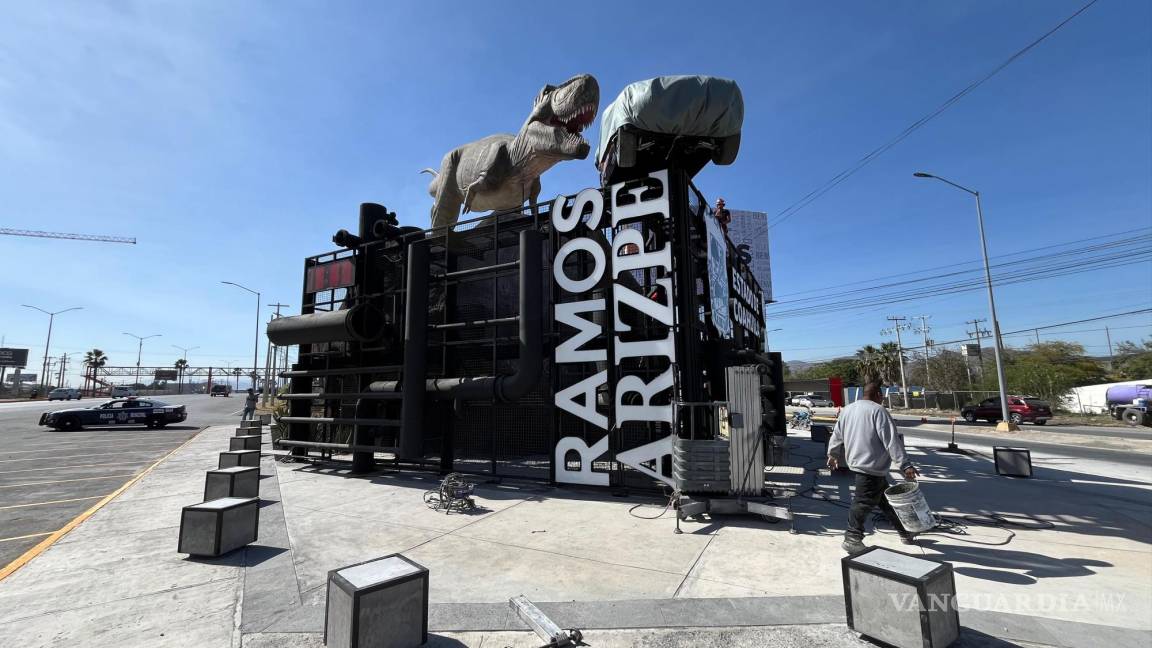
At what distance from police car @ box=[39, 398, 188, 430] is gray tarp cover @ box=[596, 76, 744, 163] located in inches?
1185

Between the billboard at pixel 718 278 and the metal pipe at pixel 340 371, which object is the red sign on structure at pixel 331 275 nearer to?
the metal pipe at pixel 340 371

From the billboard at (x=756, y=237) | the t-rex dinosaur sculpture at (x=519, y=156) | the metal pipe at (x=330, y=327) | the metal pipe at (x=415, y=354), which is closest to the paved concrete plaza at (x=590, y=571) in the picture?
the metal pipe at (x=415, y=354)

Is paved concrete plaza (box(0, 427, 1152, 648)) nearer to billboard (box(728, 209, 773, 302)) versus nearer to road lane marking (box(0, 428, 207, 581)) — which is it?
road lane marking (box(0, 428, 207, 581))

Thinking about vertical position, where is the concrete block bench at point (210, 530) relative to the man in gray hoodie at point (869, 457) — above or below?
below

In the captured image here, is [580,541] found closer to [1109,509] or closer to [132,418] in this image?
[1109,509]

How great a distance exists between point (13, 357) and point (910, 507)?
123 metres

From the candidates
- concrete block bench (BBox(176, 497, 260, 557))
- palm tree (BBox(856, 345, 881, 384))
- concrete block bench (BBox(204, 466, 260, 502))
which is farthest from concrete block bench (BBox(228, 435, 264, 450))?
palm tree (BBox(856, 345, 881, 384))

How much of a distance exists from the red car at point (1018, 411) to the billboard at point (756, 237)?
52.0 ft

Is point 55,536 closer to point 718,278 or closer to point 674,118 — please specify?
point 674,118

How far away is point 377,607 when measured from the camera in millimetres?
3170

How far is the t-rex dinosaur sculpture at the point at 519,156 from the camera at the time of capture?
12836 mm

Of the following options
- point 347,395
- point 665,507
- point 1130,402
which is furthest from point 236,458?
point 1130,402

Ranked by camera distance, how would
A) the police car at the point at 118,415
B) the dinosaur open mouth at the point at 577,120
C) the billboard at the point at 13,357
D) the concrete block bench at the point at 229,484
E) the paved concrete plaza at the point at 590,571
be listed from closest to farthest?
the paved concrete plaza at the point at 590,571
the concrete block bench at the point at 229,484
the dinosaur open mouth at the point at 577,120
the police car at the point at 118,415
the billboard at the point at 13,357

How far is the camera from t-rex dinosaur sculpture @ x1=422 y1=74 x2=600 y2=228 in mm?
12836
